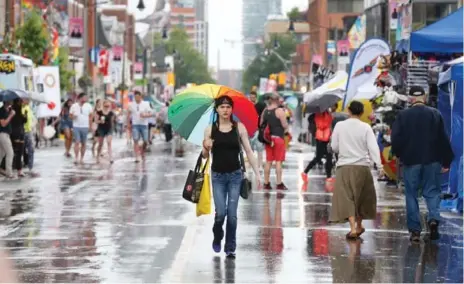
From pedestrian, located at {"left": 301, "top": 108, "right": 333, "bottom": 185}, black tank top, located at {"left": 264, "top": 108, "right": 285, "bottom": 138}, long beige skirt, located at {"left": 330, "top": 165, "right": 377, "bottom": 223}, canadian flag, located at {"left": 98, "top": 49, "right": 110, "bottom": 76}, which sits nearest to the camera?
long beige skirt, located at {"left": 330, "top": 165, "right": 377, "bottom": 223}

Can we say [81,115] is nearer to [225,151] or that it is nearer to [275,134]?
[275,134]

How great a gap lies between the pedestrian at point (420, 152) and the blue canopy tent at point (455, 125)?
3.18 metres

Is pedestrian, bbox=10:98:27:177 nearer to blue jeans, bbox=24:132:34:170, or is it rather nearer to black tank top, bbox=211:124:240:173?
blue jeans, bbox=24:132:34:170

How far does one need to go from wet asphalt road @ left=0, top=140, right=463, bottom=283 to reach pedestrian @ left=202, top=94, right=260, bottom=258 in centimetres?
42

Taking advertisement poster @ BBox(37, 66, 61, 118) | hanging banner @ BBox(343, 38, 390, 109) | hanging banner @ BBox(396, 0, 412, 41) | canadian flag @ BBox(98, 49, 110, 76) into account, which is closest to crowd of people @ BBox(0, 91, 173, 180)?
advertisement poster @ BBox(37, 66, 61, 118)

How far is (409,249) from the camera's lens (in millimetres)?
13195

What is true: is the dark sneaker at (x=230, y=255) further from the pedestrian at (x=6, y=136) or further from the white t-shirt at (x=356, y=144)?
the pedestrian at (x=6, y=136)

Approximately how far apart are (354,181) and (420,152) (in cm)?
81

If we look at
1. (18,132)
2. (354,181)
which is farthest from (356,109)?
(18,132)

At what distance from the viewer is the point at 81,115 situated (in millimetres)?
31016

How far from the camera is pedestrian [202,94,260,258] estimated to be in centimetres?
1215

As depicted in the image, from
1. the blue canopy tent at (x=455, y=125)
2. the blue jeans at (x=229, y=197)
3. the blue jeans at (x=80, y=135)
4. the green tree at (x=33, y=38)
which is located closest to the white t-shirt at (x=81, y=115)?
the blue jeans at (x=80, y=135)

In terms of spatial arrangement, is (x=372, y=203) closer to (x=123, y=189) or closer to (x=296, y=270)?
(x=296, y=270)

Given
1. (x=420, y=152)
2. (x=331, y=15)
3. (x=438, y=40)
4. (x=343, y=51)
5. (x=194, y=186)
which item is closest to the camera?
(x=194, y=186)
